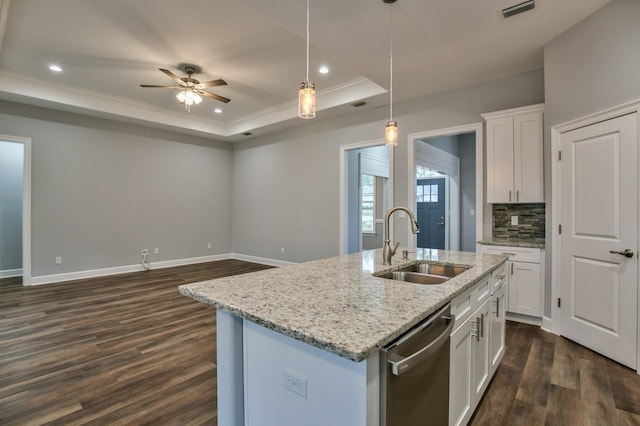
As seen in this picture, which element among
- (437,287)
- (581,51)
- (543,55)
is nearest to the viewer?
(437,287)

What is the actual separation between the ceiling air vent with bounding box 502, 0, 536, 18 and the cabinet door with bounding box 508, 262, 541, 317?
251cm

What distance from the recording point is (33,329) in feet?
10.6

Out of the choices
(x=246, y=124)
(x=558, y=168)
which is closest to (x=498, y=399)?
(x=558, y=168)

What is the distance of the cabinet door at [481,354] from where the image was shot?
1.81 metres

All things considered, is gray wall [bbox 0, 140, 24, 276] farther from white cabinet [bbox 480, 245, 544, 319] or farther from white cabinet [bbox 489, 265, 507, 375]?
white cabinet [bbox 480, 245, 544, 319]

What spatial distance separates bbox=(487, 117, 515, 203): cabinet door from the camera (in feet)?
12.0

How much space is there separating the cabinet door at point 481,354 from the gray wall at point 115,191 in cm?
631

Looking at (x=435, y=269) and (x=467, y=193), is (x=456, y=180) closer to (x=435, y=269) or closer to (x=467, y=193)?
(x=467, y=193)

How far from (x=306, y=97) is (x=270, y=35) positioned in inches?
75.5

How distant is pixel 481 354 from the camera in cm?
192

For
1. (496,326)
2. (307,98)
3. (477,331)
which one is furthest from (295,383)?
(496,326)

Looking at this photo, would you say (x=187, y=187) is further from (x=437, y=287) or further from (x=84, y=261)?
(x=437, y=287)

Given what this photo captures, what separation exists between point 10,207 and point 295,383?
7698 millimetres

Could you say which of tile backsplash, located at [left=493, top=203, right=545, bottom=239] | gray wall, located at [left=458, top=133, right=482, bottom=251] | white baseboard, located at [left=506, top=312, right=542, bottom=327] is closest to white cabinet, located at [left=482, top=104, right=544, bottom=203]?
tile backsplash, located at [left=493, top=203, right=545, bottom=239]
